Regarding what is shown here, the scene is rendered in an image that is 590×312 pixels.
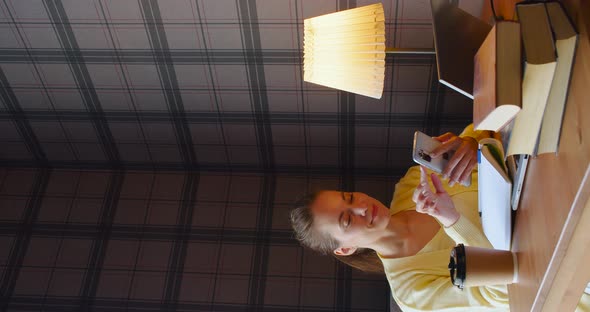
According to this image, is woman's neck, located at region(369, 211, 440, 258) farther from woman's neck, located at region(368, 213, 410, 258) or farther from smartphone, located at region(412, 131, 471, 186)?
smartphone, located at region(412, 131, 471, 186)

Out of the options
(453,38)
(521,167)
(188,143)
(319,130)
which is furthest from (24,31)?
(521,167)

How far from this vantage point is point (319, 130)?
6.46ft

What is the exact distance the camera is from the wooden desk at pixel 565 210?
23.1 inches

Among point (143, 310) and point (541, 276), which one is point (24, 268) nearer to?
point (143, 310)

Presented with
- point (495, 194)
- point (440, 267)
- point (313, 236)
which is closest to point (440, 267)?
point (440, 267)

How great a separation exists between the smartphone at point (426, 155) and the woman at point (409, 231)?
0.05 ft

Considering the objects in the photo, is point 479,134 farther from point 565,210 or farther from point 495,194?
point 565,210

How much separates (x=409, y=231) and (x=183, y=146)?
40.3 inches

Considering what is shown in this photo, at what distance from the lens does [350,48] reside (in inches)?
46.6

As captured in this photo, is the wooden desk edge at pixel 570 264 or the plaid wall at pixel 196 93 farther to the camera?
the plaid wall at pixel 196 93

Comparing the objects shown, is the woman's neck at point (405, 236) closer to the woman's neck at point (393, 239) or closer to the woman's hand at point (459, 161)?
the woman's neck at point (393, 239)

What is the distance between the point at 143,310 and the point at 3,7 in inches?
45.8

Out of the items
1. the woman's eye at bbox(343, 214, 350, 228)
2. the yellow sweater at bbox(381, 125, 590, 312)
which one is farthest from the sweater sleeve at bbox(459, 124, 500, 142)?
the woman's eye at bbox(343, 214, 350, 228)

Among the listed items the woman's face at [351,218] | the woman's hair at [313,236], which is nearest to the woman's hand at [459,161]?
the woman's face at [351,218]
